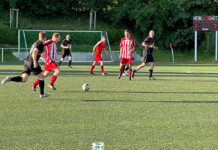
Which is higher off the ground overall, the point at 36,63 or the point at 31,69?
the point at 36,63

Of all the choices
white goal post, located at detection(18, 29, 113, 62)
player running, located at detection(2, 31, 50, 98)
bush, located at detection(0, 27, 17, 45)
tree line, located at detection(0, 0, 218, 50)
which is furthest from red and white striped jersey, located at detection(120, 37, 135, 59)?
tree line, located at detection(0, 0, 218, 50)

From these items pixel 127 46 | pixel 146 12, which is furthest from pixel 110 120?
pixel 146 12

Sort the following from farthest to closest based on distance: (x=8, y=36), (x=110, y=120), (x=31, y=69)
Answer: (x=8, y=36)
(x=31, y=69)
(x=110, y=120)

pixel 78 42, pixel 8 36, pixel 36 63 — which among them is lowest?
pixel 36 63

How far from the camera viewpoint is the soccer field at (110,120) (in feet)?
20.1

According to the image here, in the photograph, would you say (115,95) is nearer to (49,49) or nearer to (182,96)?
(182,96)

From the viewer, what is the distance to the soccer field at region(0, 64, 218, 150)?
6141 millimetres

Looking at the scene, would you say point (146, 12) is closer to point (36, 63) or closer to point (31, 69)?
point (31, 69)

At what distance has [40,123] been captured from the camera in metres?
7.57

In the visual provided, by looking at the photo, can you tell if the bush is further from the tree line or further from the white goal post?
the tree line

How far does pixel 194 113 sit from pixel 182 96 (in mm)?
3125

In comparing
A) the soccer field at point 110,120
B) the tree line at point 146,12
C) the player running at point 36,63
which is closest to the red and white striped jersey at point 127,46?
the soccer field at point 110,120

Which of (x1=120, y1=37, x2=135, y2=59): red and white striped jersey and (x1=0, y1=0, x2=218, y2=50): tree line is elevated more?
(x1=0, y1=0, x2=218, y2=50): tree line

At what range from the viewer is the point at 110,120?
312 inches
